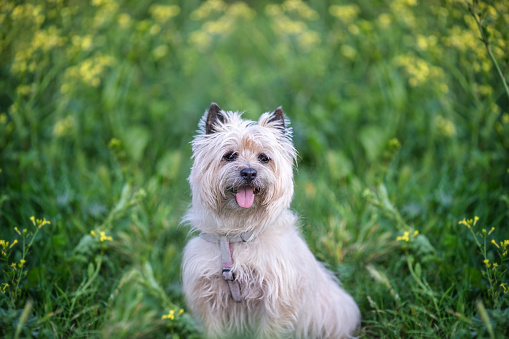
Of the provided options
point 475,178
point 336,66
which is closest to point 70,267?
point 475,178

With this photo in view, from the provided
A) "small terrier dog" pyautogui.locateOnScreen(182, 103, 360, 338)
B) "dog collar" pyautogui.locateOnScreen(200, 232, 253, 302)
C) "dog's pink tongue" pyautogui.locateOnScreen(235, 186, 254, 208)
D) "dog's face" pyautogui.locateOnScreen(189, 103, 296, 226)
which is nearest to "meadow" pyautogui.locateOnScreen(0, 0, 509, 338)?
"small terrier dog" pyautogui.locateOnScreen(182, 103, 360, 338)

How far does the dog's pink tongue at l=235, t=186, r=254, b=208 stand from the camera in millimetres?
2713

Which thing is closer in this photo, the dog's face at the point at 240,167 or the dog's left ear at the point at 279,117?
the dog's face at the point at 240,167

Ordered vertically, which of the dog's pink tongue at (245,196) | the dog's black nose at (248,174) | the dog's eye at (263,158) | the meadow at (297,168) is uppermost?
the dog's black nose at (248,174)

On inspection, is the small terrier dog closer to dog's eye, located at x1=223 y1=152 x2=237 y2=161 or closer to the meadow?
dog's eye, located at x1=223 y1=152 x2=237 y2=161

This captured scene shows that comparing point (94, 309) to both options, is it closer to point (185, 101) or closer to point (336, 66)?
point (185, 101)

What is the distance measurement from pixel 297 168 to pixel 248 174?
92 centimetres

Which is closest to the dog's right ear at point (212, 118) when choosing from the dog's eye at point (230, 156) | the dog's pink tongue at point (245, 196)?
the dog's eye at point (230, 156)

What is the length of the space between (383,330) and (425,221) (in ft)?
4.89

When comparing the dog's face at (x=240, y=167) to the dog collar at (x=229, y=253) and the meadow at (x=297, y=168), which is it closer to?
the dog collar at (x=229, y=253)

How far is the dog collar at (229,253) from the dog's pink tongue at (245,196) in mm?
218

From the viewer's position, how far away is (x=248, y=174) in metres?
2.63

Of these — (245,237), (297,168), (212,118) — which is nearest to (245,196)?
(245,237)

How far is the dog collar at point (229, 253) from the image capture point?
268cm
